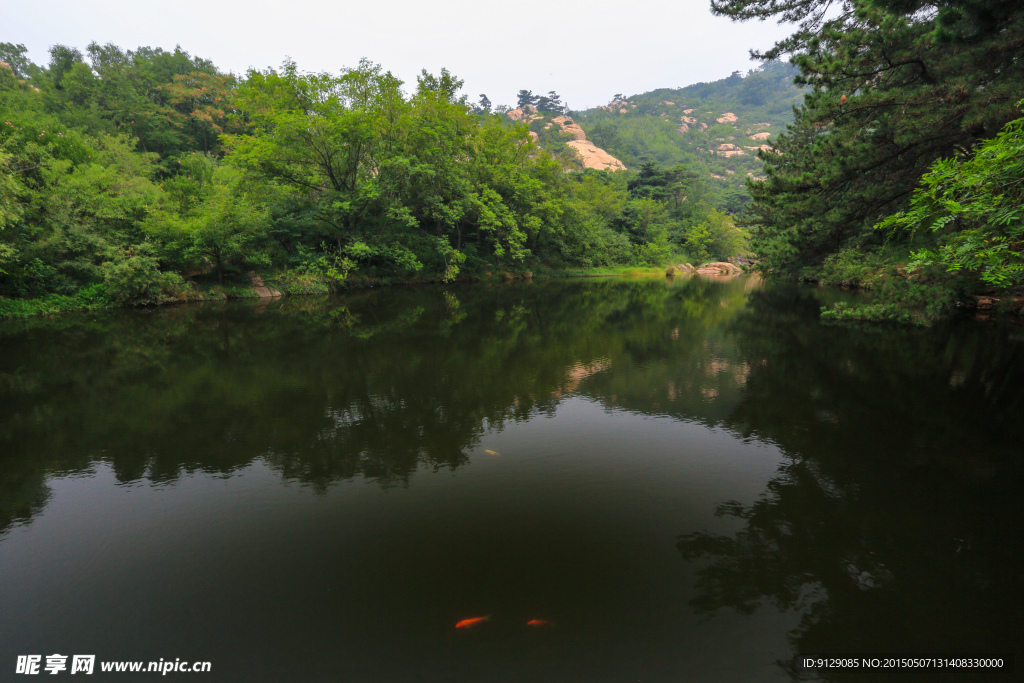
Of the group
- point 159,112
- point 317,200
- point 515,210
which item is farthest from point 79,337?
point 159,112

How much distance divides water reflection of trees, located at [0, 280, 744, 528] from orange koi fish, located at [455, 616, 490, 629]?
86.1 inches

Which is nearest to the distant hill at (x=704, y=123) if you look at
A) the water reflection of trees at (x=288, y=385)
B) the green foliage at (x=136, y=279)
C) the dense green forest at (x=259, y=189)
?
the dense green forest at (x=259, y=189)

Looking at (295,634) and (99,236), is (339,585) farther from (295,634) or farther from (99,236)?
(99,236)

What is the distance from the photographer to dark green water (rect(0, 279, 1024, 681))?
2893 mm

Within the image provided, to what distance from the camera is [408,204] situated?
32594 millimetres

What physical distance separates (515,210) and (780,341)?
101 feet

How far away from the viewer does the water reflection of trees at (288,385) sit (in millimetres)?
5570

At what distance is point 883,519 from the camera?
166 inches

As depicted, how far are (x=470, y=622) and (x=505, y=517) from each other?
129cm

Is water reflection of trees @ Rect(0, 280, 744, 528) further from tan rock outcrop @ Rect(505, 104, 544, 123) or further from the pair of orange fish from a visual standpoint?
tan rock outcrop @ Rect(505, 104, 544, 123)

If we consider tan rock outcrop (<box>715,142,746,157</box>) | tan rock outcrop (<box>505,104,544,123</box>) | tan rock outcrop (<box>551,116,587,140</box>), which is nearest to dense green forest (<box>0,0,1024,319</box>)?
tan rock outcrop (<box>551,116,587,140</box>)

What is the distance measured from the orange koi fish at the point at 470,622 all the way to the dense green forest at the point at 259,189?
2117 centimetres

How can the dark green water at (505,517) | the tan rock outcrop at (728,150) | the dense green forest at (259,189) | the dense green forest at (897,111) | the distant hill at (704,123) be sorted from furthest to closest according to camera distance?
the tan rock outcrop at (728,150), the distant hill at (704,123), the dense green forest at (259,189), the dense green forest at (897,111), the dark green water at (505,517)

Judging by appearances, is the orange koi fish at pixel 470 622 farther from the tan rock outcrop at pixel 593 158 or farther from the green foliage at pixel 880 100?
the tan rock outcrop at pixel 593 158
